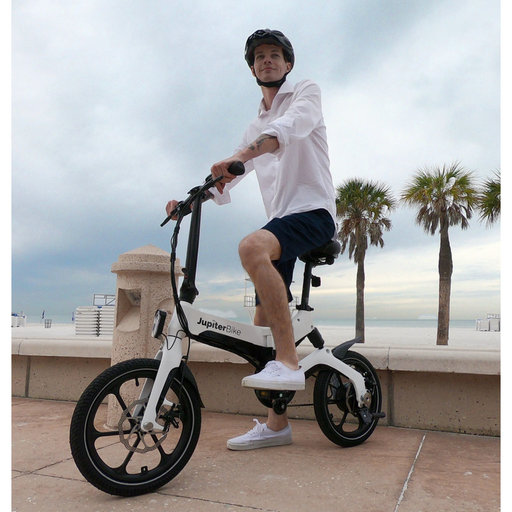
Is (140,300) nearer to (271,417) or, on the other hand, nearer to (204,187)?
(271,417)

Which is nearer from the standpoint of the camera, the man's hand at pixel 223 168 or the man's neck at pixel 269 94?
the man's hand at pixel 223 168

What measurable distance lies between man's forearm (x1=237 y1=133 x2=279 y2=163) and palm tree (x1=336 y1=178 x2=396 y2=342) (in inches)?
1020

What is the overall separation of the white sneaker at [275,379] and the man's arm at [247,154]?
1.02m

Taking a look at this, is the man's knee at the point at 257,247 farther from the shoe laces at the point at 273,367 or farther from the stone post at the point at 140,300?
the stone post at the point at 140,300

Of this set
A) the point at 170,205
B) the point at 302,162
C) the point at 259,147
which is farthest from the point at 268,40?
the point at 170,205

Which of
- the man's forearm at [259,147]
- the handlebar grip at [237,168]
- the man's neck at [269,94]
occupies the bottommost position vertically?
the handlebar grip at [237,168]

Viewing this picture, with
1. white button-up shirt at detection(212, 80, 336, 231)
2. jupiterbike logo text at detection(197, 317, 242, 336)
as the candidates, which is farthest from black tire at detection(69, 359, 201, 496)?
white button-up shirt at detection(212, 80, 336, 231)

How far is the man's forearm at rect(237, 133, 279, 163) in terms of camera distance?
97.1 inches

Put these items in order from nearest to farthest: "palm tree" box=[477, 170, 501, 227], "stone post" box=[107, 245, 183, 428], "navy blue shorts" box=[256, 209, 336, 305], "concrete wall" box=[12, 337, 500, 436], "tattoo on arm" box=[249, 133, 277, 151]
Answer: "tattoo on arm" box=[249, 133, 277, 151], "navy blue shorts" box=[256, 209, 336, 305], "concrete wall" box=[12, 337, 500, 436], "stone post" box=[107, 245, 183, 428], "palm tree" box=[477, 170, 501, 227]

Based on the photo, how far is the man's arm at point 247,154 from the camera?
2395 mm

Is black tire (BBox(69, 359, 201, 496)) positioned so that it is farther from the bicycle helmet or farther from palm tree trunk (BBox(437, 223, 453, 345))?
palm tree trunk (BBox(437, 223, 453, 345))

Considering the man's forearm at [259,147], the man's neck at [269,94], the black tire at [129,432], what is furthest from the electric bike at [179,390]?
the man's neck at [269,94]

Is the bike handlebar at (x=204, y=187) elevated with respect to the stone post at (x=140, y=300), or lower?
elevated

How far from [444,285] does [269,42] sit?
76.3ft
